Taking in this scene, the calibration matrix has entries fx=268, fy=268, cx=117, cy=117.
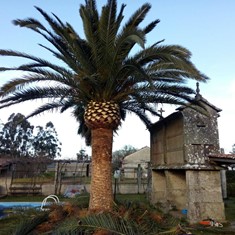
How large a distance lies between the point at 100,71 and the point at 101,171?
9.18 ft

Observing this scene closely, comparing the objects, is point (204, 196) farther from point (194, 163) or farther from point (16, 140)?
point (16, 140)

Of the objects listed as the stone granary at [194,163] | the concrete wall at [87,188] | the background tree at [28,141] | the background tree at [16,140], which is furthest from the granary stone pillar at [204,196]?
the background tree at [16,140]

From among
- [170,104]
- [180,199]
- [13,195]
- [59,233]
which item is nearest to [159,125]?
[180,199]

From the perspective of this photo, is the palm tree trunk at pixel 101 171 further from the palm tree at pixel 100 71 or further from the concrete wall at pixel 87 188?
the concrete wall at pixel 87 188

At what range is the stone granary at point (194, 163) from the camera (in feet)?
34.1

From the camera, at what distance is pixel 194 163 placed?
34.8 feet

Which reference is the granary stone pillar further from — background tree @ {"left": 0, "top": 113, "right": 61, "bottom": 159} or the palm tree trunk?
background tree @ {"left": 0, "top": 113, "right": 61, "bottom": 159}

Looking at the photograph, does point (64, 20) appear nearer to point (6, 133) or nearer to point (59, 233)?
point (59, 233)

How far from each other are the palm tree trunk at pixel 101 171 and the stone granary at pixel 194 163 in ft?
14.1

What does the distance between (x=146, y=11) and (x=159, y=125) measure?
7792mm

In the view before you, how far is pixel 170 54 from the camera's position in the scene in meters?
6.81

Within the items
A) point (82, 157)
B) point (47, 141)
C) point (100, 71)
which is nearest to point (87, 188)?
point (100, 71)

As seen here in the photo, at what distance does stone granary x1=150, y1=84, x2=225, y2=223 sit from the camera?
409 inches

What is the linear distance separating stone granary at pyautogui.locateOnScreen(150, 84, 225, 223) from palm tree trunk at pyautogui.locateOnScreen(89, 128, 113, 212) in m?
4.30
